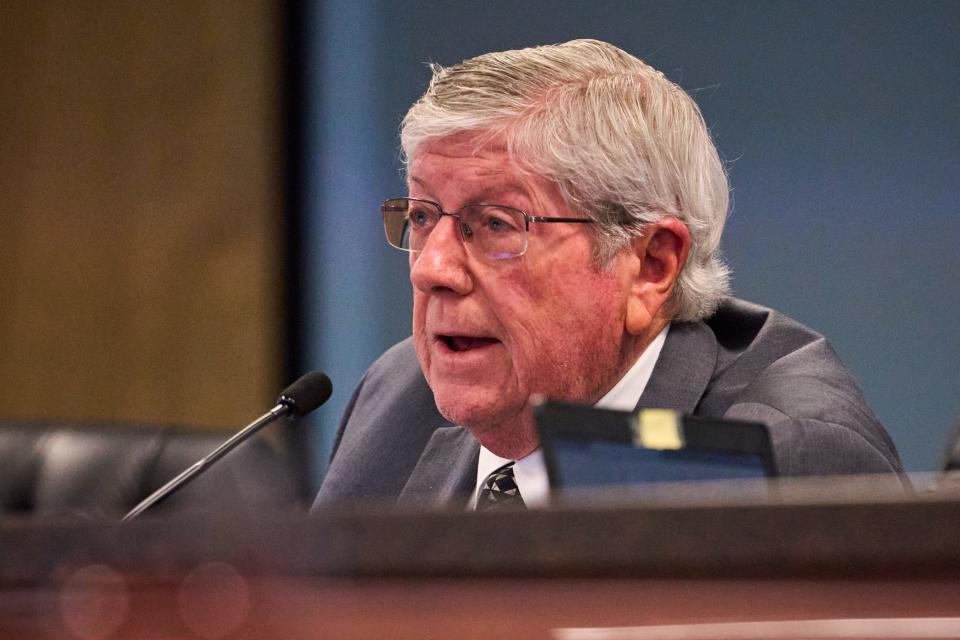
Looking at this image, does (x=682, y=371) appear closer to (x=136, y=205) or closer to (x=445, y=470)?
(x=445, y=470)

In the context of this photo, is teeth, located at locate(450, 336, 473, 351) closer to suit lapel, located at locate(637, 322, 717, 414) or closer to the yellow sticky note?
suit lapel, located at locate(637, 322, 717, 414)

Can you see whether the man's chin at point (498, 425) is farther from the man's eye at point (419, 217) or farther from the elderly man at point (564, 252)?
the man's eye at point (419, 217)

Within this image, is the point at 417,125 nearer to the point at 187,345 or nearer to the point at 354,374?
the point at 354,374

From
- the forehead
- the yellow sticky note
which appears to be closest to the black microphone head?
the forehead

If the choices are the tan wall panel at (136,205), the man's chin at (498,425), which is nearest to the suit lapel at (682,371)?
the man's chin at (498,425)

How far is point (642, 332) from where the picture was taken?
1.61 m

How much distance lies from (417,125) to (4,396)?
8.08 feet

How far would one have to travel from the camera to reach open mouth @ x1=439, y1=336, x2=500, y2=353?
1566 mm

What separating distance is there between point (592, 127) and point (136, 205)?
2.40 meters

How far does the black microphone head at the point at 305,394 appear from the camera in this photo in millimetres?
1696

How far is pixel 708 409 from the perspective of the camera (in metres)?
1.54

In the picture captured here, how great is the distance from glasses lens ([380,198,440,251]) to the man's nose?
3 centimetres

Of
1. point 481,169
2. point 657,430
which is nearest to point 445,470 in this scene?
point 481,169

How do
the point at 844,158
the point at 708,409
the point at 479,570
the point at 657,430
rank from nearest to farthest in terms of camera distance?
the point at 479,570 → the point at 657,430 → the point at 708,409 → the point at 844,158
